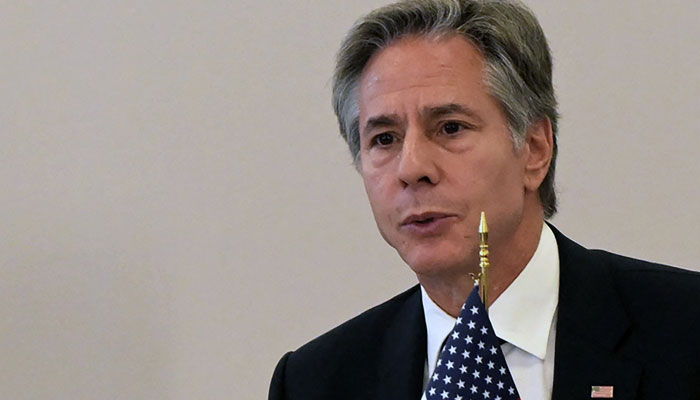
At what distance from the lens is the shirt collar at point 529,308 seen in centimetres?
239

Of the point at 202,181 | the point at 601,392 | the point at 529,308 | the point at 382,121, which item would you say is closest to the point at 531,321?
the point at 529,308

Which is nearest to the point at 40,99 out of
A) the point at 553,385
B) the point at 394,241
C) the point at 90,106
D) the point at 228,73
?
the point at 90,106

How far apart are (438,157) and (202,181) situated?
1.22 m

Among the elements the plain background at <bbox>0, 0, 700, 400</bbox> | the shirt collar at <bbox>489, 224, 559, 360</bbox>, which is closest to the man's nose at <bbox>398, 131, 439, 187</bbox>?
the shirt collar at <bbox>489, 224, 559, 360</bbox>

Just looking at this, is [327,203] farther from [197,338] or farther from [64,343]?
[64,343]

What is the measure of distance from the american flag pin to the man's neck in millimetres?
268

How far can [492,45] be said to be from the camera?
245 centimetres

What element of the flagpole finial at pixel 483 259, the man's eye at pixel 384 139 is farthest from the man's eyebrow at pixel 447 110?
the flagpole finial at pixel 483 259

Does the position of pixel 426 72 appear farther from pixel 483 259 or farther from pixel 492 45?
pixel 483 259

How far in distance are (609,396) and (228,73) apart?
1580 millimetres

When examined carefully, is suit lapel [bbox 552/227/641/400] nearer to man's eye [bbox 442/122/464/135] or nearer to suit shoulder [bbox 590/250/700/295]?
suit shoulder [bbox 590/250/700/295]

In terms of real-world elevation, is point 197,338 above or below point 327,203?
below

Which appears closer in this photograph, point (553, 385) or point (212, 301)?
point (553, 385)

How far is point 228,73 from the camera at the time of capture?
137 inches
